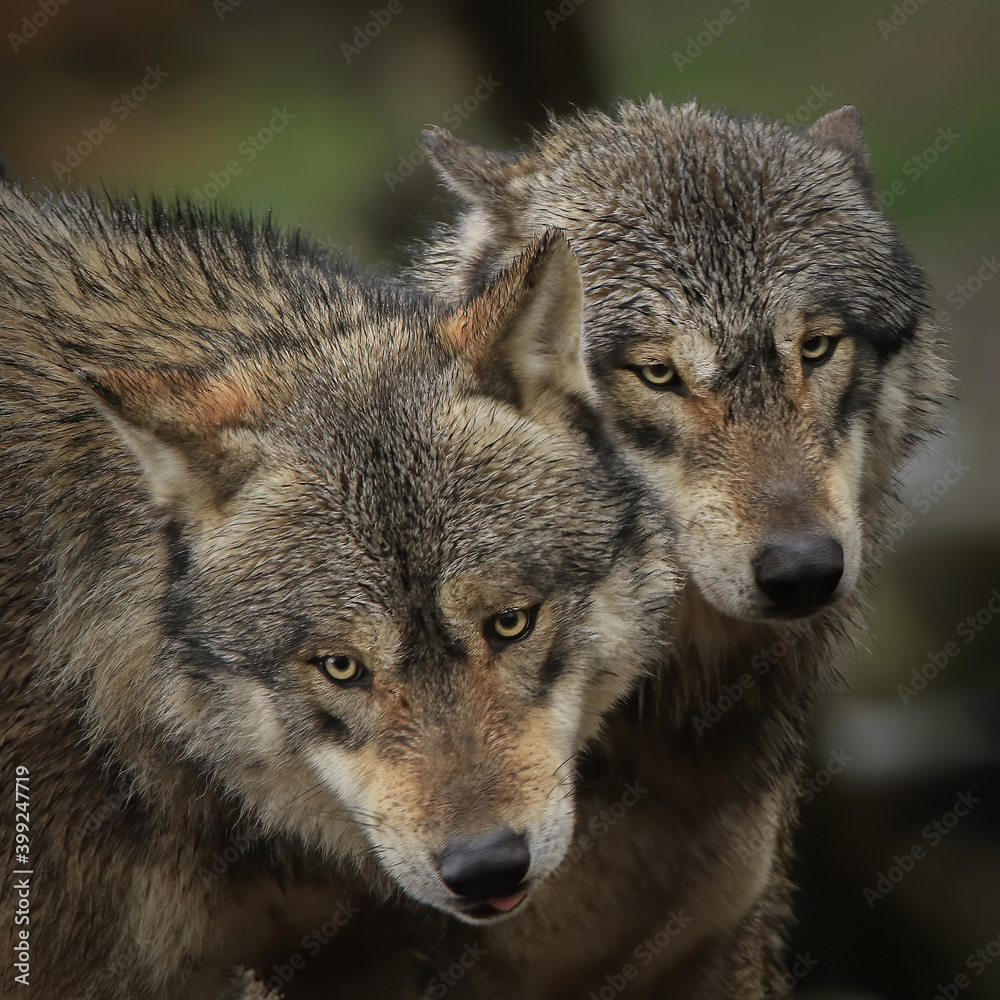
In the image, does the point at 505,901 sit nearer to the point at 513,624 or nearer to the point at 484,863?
the point at 484,863

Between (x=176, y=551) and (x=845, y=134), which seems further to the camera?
(x=845, y=134)

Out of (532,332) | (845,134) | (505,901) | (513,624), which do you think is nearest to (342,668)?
(513,624)

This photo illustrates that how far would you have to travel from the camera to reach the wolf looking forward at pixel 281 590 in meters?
2.88

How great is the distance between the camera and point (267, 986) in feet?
13.0

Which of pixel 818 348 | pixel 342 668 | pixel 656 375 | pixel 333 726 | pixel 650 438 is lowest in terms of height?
pixel 818 348

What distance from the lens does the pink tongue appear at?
2.75 metres

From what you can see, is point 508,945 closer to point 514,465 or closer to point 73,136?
point 514,465

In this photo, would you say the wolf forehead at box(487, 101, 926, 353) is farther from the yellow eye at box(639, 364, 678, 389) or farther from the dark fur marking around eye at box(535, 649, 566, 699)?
the dark fur marking around eye at box(535, 649, 566, 699)

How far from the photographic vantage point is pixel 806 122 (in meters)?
8.73

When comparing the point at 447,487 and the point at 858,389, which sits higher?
the point at 447,487

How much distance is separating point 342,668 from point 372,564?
262 millimetres

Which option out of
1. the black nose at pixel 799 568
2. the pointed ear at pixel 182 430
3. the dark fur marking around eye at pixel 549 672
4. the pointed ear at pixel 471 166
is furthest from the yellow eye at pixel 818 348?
the pointed ear at pixel 182 430

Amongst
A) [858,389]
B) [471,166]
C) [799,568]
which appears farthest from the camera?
[471,166]

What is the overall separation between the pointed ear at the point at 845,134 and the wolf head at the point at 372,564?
1707 millimetres
